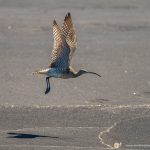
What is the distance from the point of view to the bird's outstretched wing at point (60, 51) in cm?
1455

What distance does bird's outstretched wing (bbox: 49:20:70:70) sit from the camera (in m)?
14.5

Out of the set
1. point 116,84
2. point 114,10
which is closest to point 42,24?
point 114,10

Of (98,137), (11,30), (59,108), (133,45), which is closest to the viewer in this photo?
(98,137)

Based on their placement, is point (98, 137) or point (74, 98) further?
point (74, 98)

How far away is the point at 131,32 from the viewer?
78.6 feet

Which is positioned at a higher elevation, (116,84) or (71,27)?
(71,27)

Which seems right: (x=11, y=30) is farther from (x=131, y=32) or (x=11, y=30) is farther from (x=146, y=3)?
(x=146, y=3)

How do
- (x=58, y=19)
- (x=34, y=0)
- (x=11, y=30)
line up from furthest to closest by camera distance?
(x=34, y=0)
(x=58, y=19)
(x=11, y=30)

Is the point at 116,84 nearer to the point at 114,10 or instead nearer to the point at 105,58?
the point at 105,58

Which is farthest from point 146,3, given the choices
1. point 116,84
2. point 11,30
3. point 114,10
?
point 116,84

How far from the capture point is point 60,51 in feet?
47.9

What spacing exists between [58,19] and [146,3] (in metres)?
3.93

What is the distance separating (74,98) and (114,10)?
1102cm

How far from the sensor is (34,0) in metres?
29.6
